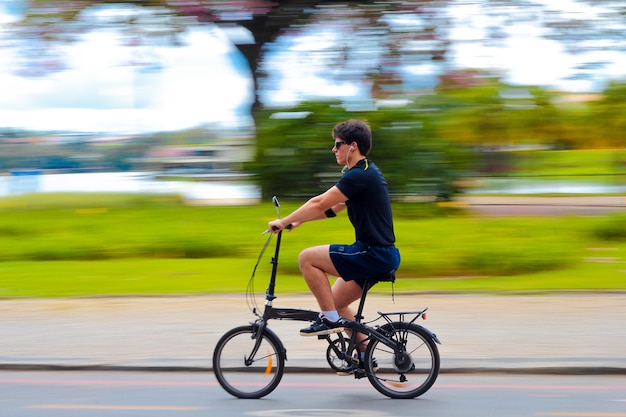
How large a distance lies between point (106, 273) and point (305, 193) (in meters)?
4.68

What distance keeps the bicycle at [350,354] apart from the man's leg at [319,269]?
0.15 m

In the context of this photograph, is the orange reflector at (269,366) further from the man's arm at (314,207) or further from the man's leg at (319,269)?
the man's arm at (314,207)

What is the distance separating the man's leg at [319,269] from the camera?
5.72 meters

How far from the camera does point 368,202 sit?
5652mm

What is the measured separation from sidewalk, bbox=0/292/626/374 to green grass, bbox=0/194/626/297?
974 mm

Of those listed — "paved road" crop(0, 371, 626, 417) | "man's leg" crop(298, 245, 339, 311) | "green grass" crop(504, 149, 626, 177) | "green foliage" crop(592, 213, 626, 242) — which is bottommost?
"green grass" crop(504, 149, 626, 177)

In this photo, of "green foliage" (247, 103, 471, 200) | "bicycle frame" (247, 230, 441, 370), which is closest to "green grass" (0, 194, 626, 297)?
"green foliage" (247, 103, 471, 200)

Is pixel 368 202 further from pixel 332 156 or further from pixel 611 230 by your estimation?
pixel 332 156

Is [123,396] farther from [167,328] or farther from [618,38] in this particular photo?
[618,38]

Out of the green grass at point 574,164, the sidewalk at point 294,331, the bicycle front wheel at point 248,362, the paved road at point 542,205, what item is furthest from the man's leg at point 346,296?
the green grass at point 574,164

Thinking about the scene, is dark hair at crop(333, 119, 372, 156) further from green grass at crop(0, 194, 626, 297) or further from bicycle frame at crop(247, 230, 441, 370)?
green grass at crop(0, 194, 626, 297)

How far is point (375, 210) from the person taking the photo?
18.6 ft

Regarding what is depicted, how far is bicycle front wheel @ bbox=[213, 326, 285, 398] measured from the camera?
5.95 meters

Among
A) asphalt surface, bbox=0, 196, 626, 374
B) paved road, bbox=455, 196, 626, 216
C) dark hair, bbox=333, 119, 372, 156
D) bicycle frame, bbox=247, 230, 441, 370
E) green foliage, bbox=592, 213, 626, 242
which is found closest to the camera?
dark hair, bbox=333, 119, 372, 156
